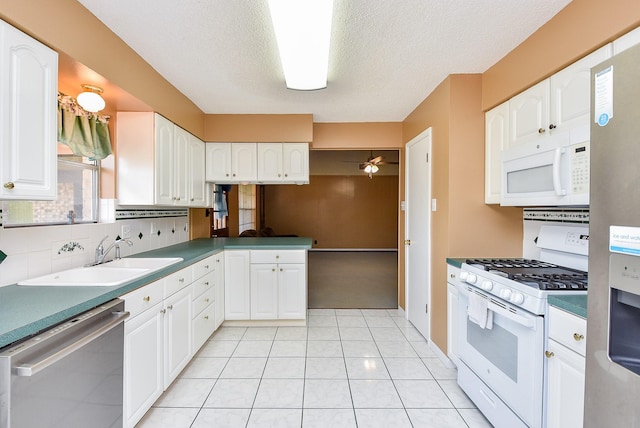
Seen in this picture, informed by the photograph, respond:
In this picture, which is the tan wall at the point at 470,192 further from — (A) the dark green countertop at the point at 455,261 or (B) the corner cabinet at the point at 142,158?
(B) the corner cabinet at the point at 142,158

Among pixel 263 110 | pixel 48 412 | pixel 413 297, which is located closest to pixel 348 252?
pixel 413 297

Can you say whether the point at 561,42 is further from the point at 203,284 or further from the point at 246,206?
the point at 246,206

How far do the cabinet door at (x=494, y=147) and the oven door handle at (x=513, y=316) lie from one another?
2.93 feet

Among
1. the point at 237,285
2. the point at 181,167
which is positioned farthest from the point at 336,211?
the point at 181,167

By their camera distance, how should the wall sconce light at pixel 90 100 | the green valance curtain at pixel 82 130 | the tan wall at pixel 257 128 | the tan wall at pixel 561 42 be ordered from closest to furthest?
the tan wall at pixel 561 42 < the wall sconce light at pixel 90 100 < the green valance curtain at pixel 82 130 < the tan wall at pixel 257 128

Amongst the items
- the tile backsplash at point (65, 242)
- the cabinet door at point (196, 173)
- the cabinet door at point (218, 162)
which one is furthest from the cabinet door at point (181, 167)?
the cabinet door at point (218, 162)

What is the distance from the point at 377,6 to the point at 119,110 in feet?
6.79

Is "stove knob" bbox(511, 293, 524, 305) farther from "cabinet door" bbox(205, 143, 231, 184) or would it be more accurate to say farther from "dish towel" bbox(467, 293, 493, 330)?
"cabinet door" bbox(205, 143, 231, 184)

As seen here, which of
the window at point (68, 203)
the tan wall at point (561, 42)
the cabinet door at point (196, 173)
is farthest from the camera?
the cabinet door at point (196, 173)

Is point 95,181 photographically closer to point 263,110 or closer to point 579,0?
point 263,110

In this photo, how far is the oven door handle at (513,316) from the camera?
139 cm

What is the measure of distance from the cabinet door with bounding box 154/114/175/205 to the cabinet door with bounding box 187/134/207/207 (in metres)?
0.40

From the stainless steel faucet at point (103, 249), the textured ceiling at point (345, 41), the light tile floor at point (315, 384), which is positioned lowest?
the light tile floor at point (315, 384)

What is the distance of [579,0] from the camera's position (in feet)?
4.93
